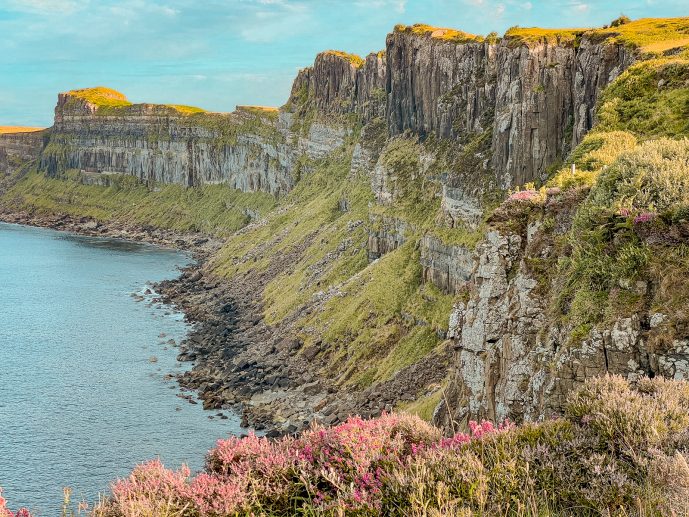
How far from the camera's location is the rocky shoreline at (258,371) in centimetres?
5716

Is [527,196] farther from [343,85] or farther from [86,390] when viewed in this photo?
[343,85]

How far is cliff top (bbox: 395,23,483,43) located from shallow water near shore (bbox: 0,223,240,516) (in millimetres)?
48332

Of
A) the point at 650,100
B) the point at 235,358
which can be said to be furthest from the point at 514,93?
the point at 235,358

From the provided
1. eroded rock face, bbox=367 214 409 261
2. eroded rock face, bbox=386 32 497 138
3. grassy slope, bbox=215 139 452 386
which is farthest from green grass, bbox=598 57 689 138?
eroded rock face, bbox=367 214 409 261

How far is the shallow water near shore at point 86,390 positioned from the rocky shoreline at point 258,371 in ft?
8.81

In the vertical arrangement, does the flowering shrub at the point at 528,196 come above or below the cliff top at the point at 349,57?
below

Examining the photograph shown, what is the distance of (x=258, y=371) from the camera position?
73750mm

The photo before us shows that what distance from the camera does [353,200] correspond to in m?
109

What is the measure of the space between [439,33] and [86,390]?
5876 cm

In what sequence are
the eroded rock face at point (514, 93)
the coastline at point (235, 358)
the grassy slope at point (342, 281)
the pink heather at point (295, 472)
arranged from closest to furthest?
the pink heather at point (295, 472) < the eroded rock face at point (514, 93) < the coastline at point (235, 358) < the grassy slope at point (342, 281)

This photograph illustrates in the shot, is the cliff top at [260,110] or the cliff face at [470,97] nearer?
the cliff face at [470,97]

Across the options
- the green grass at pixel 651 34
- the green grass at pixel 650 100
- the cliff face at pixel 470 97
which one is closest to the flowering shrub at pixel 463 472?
the green grass at pixel 650 100

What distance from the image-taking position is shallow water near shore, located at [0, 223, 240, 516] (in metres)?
52.5

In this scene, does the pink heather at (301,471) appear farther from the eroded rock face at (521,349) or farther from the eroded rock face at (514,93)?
the eroded rock face at (514,93)
